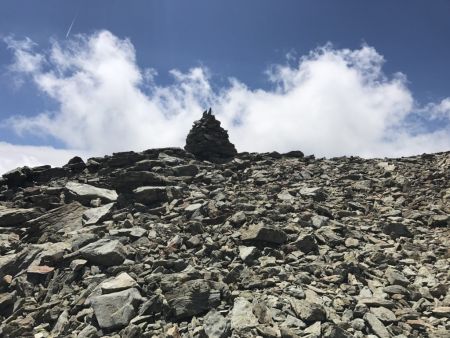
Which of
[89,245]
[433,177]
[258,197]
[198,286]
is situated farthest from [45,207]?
[433,177]

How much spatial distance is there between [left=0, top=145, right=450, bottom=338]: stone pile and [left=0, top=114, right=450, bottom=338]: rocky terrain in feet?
0.18

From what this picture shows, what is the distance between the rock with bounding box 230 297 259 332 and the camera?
10.8 meters

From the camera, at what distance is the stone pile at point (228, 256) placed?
37.5 ft

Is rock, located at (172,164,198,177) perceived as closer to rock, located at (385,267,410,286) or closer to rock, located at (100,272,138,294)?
rock, located at (100,272,138,294)

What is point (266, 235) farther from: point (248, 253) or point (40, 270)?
point (40, 270)

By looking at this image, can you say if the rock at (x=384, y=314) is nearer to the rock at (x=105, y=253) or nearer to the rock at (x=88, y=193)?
the rock at (x=105, y=253)

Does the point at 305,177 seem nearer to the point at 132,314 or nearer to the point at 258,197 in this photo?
the point at 258,197

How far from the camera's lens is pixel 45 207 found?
893 inches

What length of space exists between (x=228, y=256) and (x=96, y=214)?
8.24m

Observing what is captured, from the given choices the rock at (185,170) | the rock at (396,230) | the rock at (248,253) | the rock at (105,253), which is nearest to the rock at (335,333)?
the rock at (248,253)

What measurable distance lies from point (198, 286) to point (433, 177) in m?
19.2

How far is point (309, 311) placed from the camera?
36.6 ft

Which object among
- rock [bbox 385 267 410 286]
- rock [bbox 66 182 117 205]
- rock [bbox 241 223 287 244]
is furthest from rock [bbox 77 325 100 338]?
rock [bbox 66 182 117 205]

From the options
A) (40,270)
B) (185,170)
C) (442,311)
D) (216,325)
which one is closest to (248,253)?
(216,325)
